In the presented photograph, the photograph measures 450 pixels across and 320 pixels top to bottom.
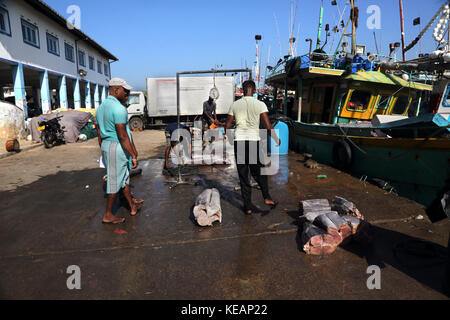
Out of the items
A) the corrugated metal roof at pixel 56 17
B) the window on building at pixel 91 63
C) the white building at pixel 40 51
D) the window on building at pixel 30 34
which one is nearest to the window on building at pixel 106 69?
the corrugated metal roof at pixel 56 17

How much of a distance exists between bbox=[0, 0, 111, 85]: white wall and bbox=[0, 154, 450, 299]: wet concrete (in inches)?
421

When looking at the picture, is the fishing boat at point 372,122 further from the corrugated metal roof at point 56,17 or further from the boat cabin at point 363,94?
the corrugated metal roof at point 56,17

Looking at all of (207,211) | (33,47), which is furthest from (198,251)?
(33,47)

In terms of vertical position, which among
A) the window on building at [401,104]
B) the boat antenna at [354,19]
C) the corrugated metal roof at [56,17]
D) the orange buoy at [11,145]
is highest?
the corrugated metal roof at [56,17]

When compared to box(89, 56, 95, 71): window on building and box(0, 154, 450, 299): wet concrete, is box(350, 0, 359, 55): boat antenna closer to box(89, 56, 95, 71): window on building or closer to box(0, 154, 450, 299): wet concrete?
box(0, 154, 450, 299): wet concrete

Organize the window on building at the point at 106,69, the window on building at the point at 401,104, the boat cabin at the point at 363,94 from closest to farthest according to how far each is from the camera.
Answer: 1. the boat cabin at the point at 363,94
2. the window on building at the point at 401,104
3. the window on building at the point at 106,69

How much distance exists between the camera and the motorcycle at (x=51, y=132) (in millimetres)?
10706

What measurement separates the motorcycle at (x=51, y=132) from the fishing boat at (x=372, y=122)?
9.30 metres

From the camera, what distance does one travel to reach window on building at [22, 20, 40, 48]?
43.2 ft

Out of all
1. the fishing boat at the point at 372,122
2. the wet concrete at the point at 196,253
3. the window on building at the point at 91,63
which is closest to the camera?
the wet concrete at the point at 196,253

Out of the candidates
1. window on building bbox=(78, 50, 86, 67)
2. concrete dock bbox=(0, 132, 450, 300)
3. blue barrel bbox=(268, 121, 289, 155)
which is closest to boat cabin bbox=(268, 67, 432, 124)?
blue barrel bbox=(268, 121, 289, 155)

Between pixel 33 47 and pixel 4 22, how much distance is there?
218 cm

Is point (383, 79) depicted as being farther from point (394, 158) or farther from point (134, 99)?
point (134, 99)
